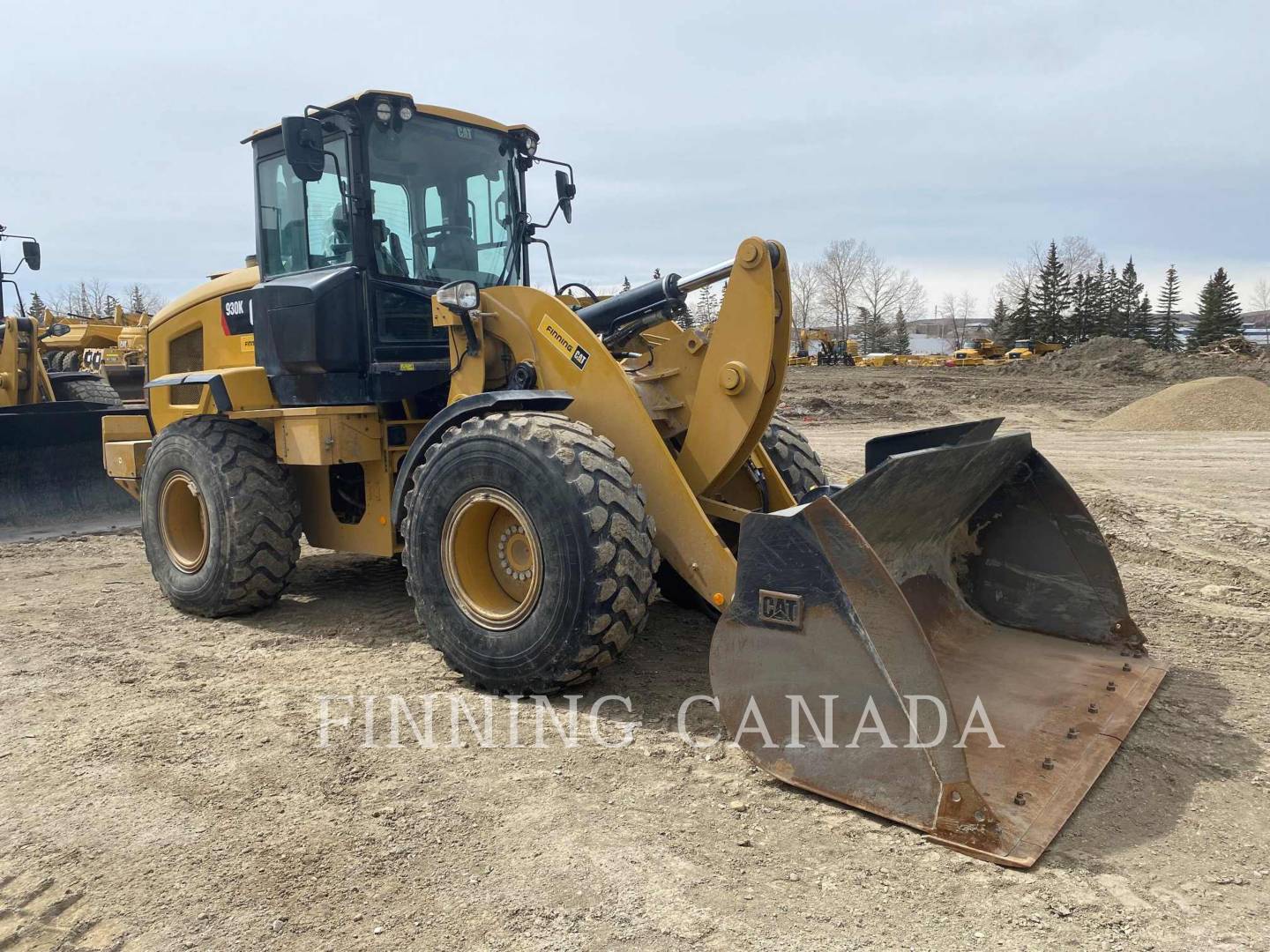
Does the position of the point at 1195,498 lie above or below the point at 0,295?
below

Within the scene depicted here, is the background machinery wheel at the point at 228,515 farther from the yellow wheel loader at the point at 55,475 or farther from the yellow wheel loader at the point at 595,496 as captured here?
the yellow wheel loader at the point at 55,475

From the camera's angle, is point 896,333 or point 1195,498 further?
point 896,333

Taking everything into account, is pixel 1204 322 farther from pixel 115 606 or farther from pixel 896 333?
pixel 115 606

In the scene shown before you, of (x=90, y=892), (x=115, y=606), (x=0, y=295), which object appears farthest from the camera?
(x=0, y=295)

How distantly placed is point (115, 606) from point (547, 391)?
11.7 feet

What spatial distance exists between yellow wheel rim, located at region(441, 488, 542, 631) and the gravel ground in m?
0.40

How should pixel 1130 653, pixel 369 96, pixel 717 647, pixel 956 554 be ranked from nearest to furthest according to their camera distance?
1. pixel 717 647
2. pixel 1130 653
3. pixel 956 554
4. pixel 369 96

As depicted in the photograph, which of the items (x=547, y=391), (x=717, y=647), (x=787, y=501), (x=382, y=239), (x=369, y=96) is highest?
(x=369, y=96)

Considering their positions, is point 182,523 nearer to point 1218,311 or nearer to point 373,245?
point 373,245

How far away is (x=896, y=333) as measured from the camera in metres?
69.7

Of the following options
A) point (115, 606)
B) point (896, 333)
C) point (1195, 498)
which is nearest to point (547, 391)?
point (115, 606)

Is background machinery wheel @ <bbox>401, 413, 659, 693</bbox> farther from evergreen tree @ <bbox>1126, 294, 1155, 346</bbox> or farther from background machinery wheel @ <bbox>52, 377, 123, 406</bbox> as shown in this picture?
evergreen tree @ <bbox>1126, 294, 1155, 346</bbox>

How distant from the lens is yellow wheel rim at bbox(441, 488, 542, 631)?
14.3 ft

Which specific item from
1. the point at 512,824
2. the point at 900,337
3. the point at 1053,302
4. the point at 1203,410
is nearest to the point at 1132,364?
the point at 1203,410
